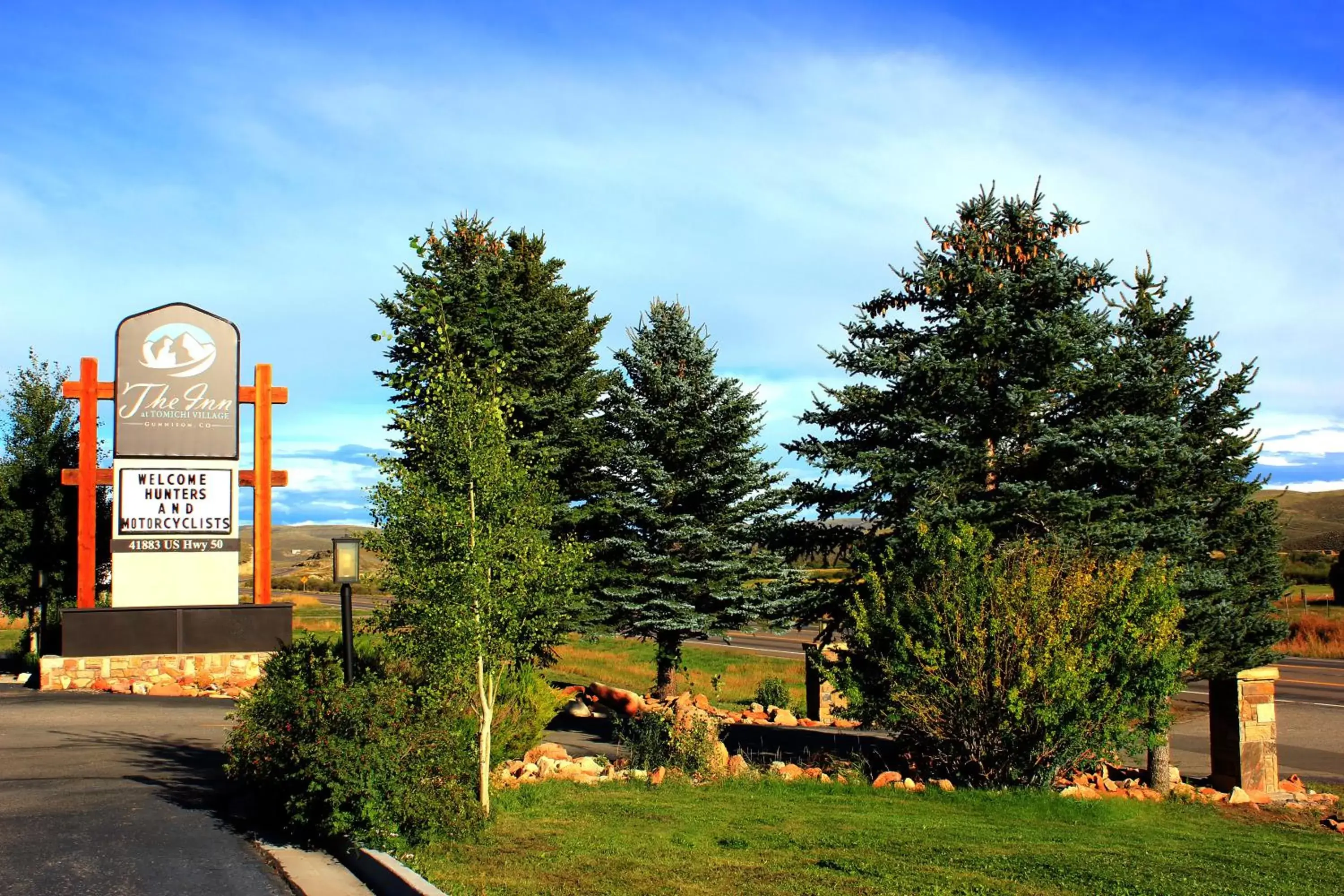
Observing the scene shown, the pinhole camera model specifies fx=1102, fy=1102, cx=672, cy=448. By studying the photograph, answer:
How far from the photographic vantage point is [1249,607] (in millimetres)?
20375

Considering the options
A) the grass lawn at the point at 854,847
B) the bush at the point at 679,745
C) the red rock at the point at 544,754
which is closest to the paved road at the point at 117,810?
the grass lawn at the point at 854,847

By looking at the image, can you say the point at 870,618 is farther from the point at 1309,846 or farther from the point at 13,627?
the point at 13,627

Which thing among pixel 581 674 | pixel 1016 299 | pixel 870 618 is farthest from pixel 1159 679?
pixel 581 674

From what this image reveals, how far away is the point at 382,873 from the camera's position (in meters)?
9.25

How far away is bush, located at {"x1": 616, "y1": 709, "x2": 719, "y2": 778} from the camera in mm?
15828

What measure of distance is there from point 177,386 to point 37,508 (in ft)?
26.2

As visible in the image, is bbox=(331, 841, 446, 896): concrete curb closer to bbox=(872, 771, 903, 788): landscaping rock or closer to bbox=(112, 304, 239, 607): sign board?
bbox=(872, 771, 903, 788): landscaping rock

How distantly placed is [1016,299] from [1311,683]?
2156 centimetres

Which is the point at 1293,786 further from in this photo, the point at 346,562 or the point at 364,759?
the point at 364,759

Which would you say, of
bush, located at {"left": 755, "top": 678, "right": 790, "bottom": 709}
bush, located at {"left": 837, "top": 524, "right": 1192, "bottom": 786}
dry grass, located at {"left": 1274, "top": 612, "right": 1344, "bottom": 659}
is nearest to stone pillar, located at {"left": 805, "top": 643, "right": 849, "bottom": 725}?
bush, located at {"left": 755, "top": 678, "right": 790, "bottom": 709}

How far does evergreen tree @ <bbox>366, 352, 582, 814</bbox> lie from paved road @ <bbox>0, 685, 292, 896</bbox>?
2.58 m

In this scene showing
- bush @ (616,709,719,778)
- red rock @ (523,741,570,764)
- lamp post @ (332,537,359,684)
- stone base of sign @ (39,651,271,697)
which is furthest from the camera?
stone base of sign @ (39,651,271,697)

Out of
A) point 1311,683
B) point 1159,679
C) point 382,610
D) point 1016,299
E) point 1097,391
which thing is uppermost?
point 1016,299

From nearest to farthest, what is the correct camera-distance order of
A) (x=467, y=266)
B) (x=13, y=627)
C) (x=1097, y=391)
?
1. (x=1097, y=391)
2. (x=467, y=266)
3. (x=13, y=627)
